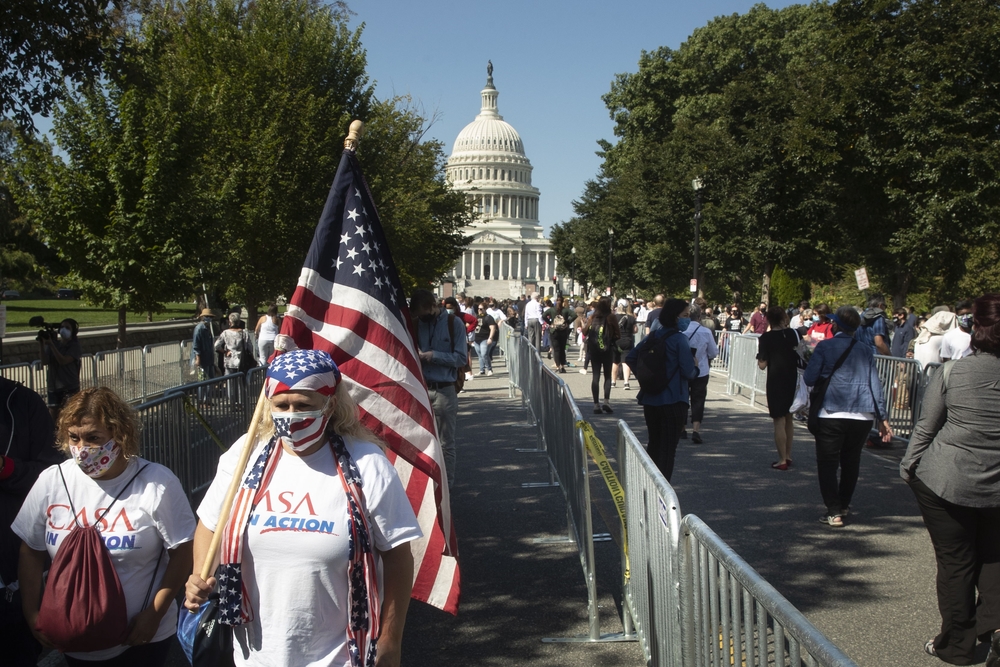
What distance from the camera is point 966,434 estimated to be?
181 inches

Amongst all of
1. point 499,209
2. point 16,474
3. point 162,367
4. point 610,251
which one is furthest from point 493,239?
point 16,474

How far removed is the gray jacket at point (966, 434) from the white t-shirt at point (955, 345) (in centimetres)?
582

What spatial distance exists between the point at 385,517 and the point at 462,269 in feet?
463

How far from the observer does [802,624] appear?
78.7 inches

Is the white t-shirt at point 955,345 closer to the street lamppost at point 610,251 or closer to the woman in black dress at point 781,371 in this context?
the woman in black dress at point 781,371

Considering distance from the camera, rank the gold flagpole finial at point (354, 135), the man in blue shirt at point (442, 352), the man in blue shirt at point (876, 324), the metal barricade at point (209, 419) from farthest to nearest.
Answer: the man in blue shirt at point (876, 324) < the man in blue shirt at point (442, 352) < the metal barricade at point (209, 419) < the gold flagpole finial at point (354, 135)

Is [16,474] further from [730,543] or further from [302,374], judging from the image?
[730,543]

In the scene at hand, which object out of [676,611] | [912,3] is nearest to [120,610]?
[676,611]

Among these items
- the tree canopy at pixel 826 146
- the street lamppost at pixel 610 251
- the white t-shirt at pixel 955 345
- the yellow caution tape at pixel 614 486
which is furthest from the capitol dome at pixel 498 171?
the yellow caution tape at pixel 614 486

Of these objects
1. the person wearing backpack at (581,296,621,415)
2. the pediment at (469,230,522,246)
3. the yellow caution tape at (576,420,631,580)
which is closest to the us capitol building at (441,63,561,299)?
the pediment at (469,230,522,246)

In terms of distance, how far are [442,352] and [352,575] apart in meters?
5.30

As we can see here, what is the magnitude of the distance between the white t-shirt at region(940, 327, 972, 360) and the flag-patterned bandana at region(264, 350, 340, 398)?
29.1 feet

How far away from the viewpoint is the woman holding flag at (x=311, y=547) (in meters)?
2.58

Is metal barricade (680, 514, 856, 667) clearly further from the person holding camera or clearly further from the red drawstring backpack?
the person holding camera
